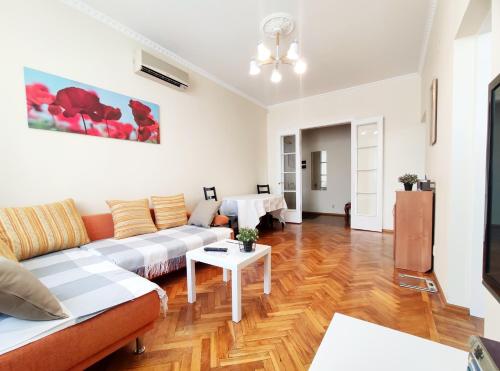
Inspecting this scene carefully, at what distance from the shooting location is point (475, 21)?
150cm

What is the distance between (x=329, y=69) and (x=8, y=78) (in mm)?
4114

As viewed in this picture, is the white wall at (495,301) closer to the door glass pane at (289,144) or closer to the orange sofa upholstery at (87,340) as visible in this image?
the orange sofa upholstery at (87,340)

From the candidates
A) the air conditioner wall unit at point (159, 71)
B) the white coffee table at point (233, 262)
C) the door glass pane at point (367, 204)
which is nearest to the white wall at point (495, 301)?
the white coffee table at point (233, 262)

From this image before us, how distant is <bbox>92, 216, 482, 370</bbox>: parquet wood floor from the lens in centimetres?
136

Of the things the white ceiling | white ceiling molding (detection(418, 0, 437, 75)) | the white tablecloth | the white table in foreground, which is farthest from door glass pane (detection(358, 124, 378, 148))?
the white table in foreground

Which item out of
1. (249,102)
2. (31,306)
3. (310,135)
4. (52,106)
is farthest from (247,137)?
(31,306)

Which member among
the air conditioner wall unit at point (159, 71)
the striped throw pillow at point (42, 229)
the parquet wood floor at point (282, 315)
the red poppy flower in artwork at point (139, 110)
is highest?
the air conditioner wall unit at point (159, 71)

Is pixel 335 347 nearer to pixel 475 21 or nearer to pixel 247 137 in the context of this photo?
pixel 475 21

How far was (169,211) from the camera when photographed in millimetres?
3012

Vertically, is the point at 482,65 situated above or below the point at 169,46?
below

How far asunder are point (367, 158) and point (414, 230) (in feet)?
7.74

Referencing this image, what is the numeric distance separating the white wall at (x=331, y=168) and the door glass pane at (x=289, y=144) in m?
1.40

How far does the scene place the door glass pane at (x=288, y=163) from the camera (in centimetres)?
547

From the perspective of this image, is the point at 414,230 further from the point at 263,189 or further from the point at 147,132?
the point at 147,132
